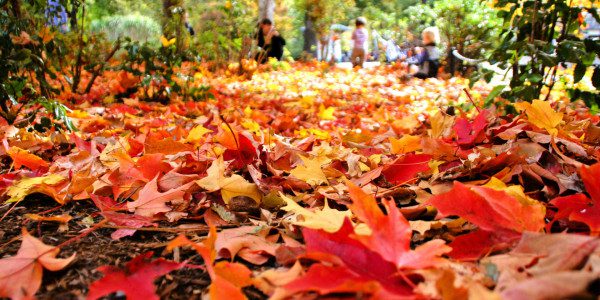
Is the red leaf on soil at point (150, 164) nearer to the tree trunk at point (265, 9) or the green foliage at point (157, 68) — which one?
the green foliage at point (157, 68)

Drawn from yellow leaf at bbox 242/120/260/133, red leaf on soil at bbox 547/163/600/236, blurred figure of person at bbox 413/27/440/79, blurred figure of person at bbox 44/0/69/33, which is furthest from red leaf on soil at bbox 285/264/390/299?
blurred figure of person at bbox 413/27/440/79

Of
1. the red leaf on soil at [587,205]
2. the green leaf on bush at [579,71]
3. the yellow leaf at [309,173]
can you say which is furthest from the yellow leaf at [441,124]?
the green leaf on bush at [579,71]

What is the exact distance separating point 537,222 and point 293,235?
1.27 feet

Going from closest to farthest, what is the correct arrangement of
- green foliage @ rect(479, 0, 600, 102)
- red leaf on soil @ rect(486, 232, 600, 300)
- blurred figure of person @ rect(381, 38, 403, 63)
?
red leaf on soil @ rect(486, 232, 600, 300) → green foliage @ rect(479, 0, 600, 102) → blurred figure of person @ rect(381, 38, 403, 63)

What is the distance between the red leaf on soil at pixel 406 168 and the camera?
42.6 inches

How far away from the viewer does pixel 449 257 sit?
0.68 metres

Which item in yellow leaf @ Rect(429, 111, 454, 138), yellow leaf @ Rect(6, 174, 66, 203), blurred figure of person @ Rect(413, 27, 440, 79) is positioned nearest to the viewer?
yellow leaf @ Rect(6, 174, 66, 203)

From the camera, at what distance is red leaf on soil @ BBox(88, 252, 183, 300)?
0.60 m

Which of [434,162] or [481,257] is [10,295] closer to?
[481,257]

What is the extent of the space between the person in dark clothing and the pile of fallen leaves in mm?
6258

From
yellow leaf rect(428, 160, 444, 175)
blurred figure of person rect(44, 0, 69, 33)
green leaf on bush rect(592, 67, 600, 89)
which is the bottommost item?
green leaf on bush rect(592, 67, 600, 89)

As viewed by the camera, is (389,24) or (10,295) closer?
(10,295)

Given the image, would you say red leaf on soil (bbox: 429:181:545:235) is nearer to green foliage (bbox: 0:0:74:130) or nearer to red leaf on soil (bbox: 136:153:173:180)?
red leaf on soil (bbox: 136:153:173:180)

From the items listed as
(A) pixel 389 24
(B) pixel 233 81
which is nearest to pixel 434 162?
(B) pixel 233 81
